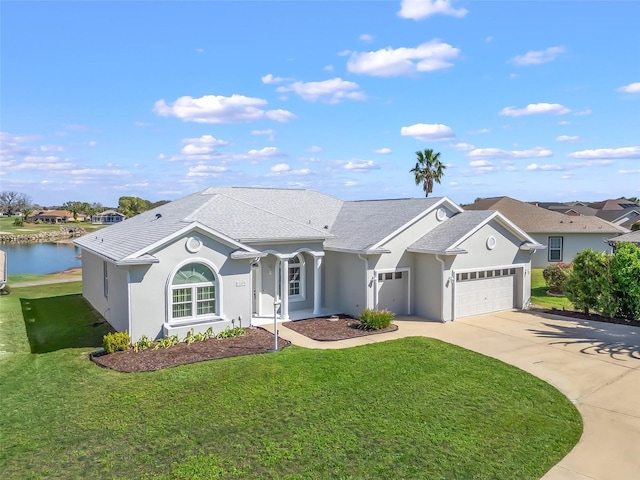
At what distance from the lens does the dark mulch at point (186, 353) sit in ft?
40.3

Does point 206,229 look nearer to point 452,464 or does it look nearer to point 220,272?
point 220,272

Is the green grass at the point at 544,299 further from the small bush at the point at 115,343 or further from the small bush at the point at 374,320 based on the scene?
the small bush at the point at 115,343

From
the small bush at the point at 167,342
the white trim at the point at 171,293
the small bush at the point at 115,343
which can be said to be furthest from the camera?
the white trim at the point at 171,293

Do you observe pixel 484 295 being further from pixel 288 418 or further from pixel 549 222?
pixel 549 222

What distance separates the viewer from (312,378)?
1124 cm

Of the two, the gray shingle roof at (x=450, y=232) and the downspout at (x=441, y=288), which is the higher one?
the gray shingle roof at (x=450, y=232)

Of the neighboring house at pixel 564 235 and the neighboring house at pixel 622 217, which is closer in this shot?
the neighboring house at pixel 564 235

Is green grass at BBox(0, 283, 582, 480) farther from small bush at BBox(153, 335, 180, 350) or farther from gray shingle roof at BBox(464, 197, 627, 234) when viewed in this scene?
gray shingle roof at BBox(464, 197, 627, 234)

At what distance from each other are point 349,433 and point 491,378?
4703 mm

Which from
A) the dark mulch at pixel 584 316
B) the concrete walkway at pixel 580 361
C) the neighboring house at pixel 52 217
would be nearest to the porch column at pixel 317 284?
the concrete walkway at pixel 580 361

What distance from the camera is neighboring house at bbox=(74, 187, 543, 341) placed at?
571 inches

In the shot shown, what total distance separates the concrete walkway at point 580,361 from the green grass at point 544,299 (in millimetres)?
3157

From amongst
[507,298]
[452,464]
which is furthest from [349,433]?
[507,298]

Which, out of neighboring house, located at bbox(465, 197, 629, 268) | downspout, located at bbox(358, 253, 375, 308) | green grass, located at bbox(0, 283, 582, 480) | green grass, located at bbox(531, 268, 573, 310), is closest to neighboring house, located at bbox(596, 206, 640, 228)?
neighboring house, located at bbox(465, 197, 629, 268)
